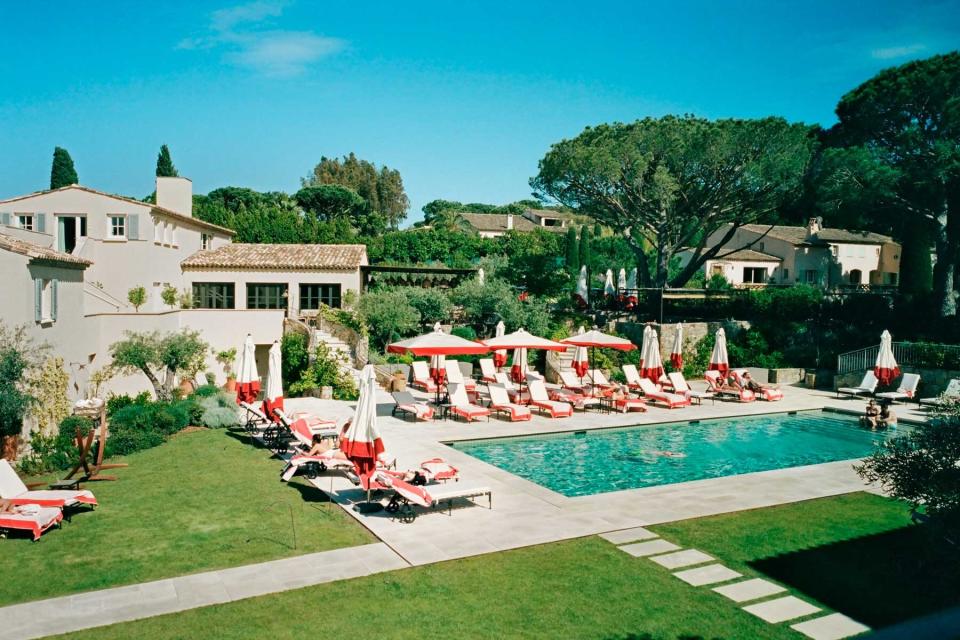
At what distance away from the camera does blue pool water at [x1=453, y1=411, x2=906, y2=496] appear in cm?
1550

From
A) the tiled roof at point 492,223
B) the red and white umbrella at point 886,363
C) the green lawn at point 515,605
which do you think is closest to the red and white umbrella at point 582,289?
the red and white umbrella at point 886,363

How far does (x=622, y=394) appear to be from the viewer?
2306 cm

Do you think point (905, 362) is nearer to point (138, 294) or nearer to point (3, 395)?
point (3, 395)

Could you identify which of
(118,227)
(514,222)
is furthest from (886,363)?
(514,222)

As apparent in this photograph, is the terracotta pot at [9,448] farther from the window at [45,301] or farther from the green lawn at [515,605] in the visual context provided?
the green lawn at [515,605]

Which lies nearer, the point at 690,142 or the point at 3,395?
the point at 3,395

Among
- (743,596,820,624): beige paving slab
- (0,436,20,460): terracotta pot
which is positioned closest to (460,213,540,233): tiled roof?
(0,436,20,460): terracotta pot

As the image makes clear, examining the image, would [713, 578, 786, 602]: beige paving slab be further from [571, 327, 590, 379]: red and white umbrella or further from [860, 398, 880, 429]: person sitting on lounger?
[571, 327, 590, 379]: red and white umbrella

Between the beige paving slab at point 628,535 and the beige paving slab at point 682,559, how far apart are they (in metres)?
0.70

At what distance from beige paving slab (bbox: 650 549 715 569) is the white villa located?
1567cm

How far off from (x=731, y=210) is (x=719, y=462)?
22.5 m

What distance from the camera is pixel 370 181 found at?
80250 millimetres

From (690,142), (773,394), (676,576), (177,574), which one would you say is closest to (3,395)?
(177,574)

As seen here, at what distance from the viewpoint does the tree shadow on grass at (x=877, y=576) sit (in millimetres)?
8516
